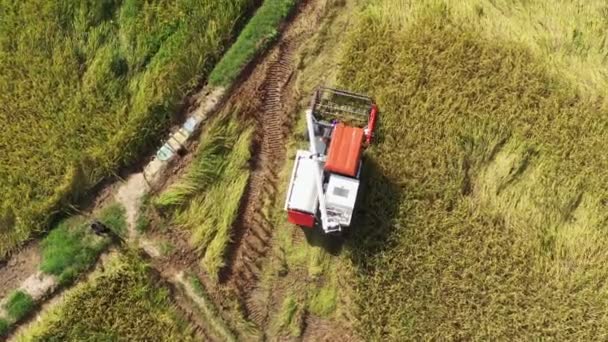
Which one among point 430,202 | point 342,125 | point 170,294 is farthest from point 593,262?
point 170,294

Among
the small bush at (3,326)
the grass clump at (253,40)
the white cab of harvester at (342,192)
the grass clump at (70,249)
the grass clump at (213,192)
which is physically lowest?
the small bush at (3,326)

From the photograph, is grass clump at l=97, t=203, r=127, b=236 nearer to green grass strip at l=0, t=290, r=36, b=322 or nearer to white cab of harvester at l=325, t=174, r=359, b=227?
green grass strip at l=0, t=290, r=36, b=322

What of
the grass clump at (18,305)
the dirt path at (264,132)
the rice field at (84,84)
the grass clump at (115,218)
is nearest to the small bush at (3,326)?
the grass clump at (18,305)

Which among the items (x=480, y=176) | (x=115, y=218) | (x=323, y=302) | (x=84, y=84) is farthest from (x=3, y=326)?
(x=480, y=176)

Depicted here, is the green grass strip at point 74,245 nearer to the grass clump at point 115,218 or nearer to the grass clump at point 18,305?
the grass clump at point 115,218

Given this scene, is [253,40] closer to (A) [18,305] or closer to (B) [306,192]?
(B) [306,192]

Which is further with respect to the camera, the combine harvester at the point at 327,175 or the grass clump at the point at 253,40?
the grass clump at the point at 253,40

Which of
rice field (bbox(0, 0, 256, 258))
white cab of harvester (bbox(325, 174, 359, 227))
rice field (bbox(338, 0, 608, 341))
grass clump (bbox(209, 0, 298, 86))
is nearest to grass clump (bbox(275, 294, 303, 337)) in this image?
rice field (bbox(338, 0, 608, 341))
